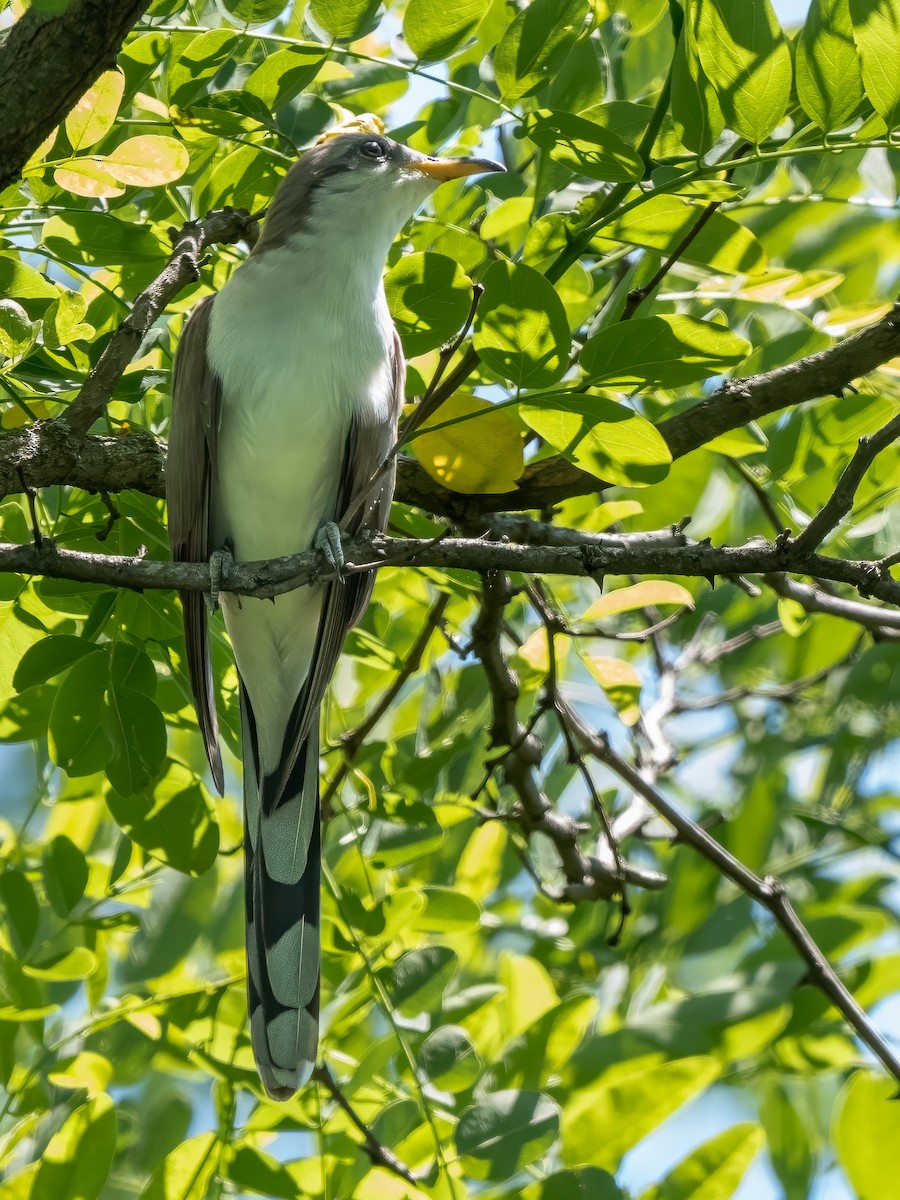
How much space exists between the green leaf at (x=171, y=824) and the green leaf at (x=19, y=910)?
1.04ft

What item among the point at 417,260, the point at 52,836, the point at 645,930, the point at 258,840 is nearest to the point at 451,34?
the point at 417,260

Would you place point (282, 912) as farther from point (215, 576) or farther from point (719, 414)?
point (719, 414)

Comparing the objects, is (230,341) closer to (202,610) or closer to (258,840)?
(202,610)

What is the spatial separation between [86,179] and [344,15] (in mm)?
699

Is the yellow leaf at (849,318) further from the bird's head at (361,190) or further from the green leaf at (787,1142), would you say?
the green leaf at (787,1142)

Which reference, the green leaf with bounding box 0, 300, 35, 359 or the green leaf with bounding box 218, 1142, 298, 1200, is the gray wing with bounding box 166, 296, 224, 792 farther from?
the green leaf with bounding box 218, 1142, 298, 1200

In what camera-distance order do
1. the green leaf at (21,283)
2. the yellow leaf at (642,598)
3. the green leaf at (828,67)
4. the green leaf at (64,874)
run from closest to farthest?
the green leaf at (828,67)
the green leaf at (21,283)
the yellow leaf at (642,598)
the green leaf at (64,874)

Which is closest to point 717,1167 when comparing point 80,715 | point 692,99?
point 80,715

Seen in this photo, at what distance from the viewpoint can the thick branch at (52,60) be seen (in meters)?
2.35

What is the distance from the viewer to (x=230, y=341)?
3.35m

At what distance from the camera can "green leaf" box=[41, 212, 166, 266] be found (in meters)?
2.96

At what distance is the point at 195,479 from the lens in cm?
325

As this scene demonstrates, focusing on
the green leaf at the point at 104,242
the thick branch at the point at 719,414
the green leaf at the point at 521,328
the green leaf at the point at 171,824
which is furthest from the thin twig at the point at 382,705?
the green leaf at the point at 104,242

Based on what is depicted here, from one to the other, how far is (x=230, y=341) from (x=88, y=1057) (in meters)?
1.75
